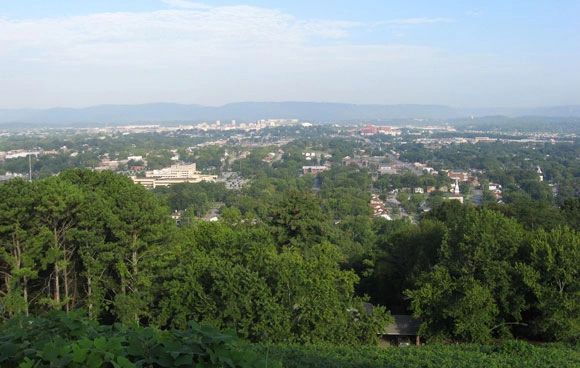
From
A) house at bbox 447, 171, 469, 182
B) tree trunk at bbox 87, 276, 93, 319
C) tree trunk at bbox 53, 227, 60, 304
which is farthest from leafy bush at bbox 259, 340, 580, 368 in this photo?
house at bbox 447, 171, 469, 182

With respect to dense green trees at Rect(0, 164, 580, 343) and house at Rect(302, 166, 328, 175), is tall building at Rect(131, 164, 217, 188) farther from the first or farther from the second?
dense green trees at Rect(0, 164, 580, 343)

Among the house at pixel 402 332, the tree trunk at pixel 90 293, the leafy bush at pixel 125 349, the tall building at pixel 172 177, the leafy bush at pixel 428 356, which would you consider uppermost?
the leafy bush at pixel 125 349

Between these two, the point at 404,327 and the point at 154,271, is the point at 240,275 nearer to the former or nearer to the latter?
the point at 154,271

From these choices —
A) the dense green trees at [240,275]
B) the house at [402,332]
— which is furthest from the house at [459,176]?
the house at [402,332]

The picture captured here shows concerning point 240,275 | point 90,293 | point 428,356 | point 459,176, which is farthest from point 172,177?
point 428,356

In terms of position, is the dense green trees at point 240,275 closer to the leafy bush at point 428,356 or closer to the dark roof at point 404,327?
the dark roof at point 404,327

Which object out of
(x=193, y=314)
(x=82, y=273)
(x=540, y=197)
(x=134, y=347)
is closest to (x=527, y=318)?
(x=193, y=314)
